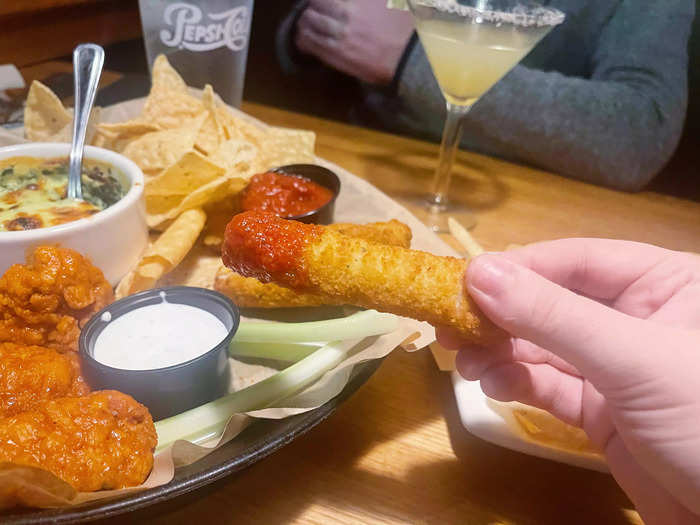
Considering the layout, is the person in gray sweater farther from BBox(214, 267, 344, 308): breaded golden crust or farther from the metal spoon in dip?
BBox(214, 267, 344, 308): breaded golden crust

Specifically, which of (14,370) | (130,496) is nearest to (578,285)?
(130,496)

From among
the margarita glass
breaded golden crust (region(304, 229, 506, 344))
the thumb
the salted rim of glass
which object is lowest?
breaded golden crust (region(304, 229, 506, 344))

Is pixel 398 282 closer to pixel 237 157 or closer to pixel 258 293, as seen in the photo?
pixel 258 293

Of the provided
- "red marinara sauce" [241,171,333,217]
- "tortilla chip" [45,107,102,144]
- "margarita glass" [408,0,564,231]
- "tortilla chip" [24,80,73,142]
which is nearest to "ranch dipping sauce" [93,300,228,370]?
"red marinara sauce" [241,171,333,217]

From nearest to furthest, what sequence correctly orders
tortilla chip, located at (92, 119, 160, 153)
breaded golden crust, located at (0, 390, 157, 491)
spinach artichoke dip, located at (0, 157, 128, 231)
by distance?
breaded golden crust, located at (0, 390, 157, 491)
spinach artichoke dip, located at (0, 157, 128, 231)
tortilla chip, located at (92, 119, 160, 153)

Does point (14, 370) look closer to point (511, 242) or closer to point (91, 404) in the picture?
point (91, 404)

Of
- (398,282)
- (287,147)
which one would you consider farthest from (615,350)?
(287,147)
